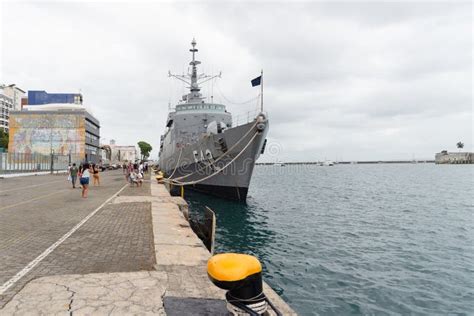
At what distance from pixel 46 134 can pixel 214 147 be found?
2584 inches

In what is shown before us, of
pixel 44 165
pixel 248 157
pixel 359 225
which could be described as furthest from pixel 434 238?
pixel 44 165

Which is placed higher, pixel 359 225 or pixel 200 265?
pixel 200 265

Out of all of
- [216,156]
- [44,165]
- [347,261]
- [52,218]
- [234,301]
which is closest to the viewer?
[234,301]

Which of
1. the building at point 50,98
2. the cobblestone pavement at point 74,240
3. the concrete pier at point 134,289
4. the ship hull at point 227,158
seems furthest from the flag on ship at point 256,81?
the building at point 50,98

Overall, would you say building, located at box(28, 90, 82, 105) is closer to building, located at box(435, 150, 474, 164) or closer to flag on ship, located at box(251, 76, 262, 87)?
flag on ship, located at box(251, 76, 262, 87)

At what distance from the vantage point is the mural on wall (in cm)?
7050

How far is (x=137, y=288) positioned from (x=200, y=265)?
4.63 feet

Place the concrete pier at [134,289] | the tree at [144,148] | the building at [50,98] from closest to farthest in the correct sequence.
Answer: the concrete pier at [134,289]
the building at [50,98]
the tree at [144,148]

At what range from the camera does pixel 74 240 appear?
7.09 metres

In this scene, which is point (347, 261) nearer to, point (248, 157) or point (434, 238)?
point (434, 238)

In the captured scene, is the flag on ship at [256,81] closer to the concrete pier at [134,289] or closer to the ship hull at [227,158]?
the ship hull at [227,158]

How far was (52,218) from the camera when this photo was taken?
388 inches

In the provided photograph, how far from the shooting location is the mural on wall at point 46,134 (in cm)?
7050

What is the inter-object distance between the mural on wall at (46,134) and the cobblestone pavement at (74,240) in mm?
68435
